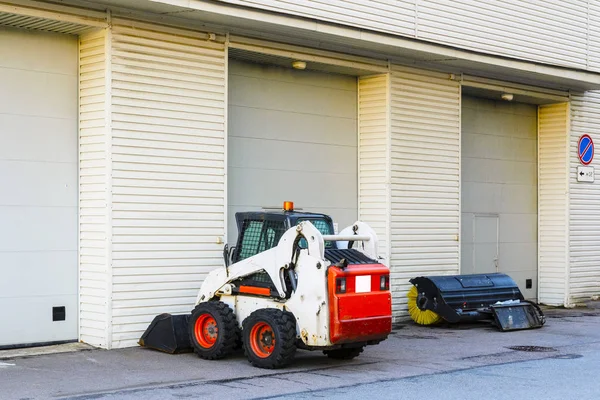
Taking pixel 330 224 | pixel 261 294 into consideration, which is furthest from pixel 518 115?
pixel 261 294

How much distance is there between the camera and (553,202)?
21.0 metres

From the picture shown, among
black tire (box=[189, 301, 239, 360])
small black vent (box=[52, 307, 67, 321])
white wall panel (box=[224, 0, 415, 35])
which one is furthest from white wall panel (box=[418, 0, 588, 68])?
small black vent (box=[52, 307, 67, 321])

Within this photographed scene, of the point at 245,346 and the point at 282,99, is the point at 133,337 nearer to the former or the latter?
the point at 245,346

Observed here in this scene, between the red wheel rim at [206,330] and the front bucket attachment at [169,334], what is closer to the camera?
the red wheel rim at [206,330]

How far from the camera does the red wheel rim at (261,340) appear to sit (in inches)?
464

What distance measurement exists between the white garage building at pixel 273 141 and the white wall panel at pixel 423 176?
0.04 m

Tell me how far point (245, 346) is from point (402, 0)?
731 centimetres

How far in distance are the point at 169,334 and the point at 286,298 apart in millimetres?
2015

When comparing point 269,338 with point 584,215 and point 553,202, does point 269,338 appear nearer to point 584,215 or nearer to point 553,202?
point 553,202

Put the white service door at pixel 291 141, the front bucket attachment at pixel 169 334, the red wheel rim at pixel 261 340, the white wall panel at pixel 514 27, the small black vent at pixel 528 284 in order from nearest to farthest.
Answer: the red wheel rim at pixel 261 340, the front bucket attachment at pixel 169 334, the white service door at pixel 291 141, the white wall panel at pixel 514 27, the small black vent at pixel 528 284

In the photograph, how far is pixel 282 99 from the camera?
16281mm

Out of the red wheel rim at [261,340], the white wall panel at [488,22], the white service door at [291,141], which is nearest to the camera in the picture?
the red wheel rim at [261,340]

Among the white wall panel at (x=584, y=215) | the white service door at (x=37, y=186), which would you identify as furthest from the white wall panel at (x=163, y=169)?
the white wall panel at (x=584, y=215)

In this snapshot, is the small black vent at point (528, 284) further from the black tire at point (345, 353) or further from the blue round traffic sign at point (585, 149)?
the black tire at point (345, 353)
